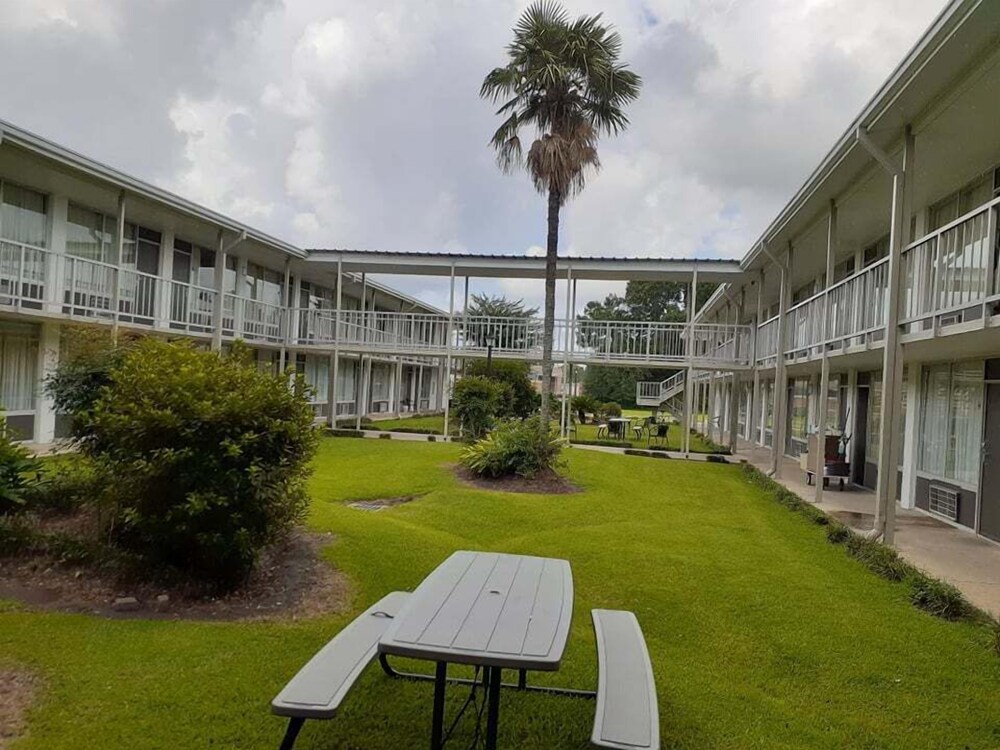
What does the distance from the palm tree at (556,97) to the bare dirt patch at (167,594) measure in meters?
7.78

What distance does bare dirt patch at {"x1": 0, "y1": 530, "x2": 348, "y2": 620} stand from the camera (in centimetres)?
474

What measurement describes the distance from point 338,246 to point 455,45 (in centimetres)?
733

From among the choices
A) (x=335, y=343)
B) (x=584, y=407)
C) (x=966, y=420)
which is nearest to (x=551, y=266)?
(x=335, y=343)

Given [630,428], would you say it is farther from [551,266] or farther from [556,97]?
[556,97]

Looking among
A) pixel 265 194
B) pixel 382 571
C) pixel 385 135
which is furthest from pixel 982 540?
pixel 265 194

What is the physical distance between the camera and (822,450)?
416 inches

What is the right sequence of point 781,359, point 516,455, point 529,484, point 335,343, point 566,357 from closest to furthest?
point 529,484, point 516,455, point 781,359, point 566,357, point 335,343

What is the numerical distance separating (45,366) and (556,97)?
1141 centimetres

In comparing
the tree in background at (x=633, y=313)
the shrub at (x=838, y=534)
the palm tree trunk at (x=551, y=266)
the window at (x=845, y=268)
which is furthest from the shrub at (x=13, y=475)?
the tree in background at (x=633, y=313)

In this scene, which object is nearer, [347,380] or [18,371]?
[18,371]

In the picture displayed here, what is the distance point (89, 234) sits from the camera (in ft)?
45.4

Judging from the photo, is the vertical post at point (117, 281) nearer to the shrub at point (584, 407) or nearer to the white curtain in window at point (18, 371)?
the white curtain in window at point (18, 371)

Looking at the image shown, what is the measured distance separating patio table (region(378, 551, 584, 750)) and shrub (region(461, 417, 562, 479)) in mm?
8101

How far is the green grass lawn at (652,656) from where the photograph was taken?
3312 mm
